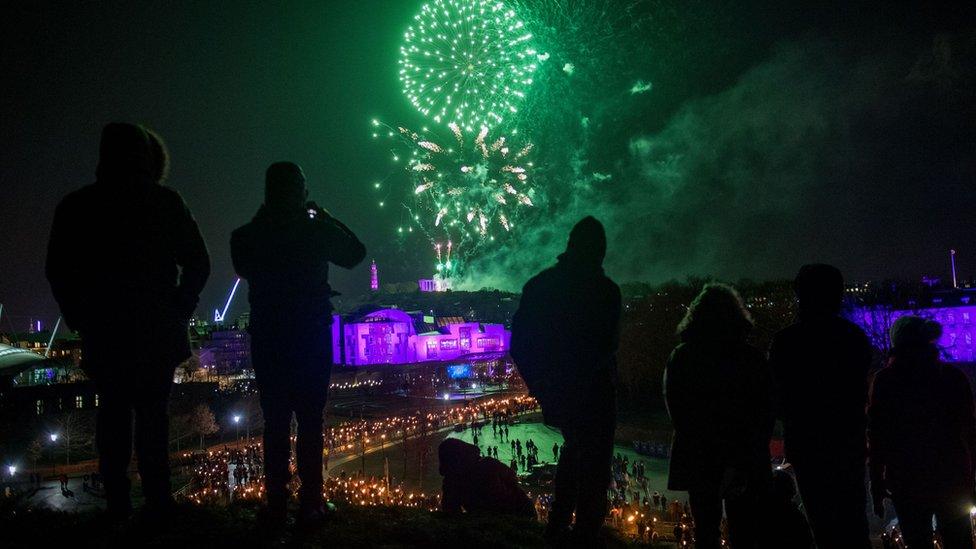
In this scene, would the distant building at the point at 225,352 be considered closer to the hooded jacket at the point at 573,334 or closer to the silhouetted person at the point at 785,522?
the hooded jacket at the point at 573,334

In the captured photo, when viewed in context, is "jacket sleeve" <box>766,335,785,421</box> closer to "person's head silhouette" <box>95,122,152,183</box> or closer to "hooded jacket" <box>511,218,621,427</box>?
"hooded jacket" <box>511,218,621,427</box>

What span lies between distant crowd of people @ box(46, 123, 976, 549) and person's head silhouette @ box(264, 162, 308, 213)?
0.02 m

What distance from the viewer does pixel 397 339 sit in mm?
69812

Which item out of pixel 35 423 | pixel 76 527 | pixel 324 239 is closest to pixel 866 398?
pixel 324 239

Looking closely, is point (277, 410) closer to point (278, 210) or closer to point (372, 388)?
point (278, 210)

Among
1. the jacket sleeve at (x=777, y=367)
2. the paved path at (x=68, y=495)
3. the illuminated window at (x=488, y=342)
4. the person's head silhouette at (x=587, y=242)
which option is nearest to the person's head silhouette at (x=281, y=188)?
the person's head silhouette at (x=587, y=242)

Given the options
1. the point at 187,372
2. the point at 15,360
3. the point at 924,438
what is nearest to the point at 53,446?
the point at 187,372

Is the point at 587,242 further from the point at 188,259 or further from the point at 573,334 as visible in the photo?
the point at 188,259

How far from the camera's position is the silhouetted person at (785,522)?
10.6ft

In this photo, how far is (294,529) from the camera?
12.7 feet

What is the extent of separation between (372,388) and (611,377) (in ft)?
175

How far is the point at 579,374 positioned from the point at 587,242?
0.96 m

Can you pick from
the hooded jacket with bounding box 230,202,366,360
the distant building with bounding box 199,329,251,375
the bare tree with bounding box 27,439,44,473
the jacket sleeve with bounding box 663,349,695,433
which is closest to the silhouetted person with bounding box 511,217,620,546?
the jacket sleeve with bounding box 663,349,695,433

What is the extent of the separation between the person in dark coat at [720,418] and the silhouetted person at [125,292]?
3527mm
